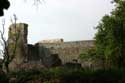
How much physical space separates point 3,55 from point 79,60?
833 inches

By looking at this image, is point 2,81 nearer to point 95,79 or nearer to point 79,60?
point 95,79

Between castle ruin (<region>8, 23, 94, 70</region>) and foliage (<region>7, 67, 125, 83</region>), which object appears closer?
foliage (<region>7, 67, 125, 83</region>)

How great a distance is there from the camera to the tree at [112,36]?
44938 mm

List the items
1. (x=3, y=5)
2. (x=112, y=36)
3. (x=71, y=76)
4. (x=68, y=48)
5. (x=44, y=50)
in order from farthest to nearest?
1. (x=44, y=50)
2. (x=68, y=48)
3. (x=112, y=36)
4. (x=71, y=76)
5. (x=3, y=5)

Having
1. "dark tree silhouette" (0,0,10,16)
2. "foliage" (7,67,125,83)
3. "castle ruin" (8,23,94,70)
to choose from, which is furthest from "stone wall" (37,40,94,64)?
"dark tree silhouette" (0,0,10,16)

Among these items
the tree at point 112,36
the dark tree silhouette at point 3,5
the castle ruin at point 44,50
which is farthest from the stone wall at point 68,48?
the dark tree silhouette at point 3,5

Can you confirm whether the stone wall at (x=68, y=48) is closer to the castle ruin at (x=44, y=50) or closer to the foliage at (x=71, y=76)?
the castle ruin at (x=44, y=50)

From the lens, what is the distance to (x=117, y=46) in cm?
4628

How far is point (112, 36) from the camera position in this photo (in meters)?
47.2

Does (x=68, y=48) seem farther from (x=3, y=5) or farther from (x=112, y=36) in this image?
(x=3, y=5)

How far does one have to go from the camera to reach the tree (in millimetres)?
44938

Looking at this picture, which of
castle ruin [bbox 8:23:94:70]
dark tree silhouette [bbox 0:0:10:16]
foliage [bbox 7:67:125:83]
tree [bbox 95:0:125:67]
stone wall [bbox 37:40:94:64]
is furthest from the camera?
stone wall [bbox 37:40:94:64]

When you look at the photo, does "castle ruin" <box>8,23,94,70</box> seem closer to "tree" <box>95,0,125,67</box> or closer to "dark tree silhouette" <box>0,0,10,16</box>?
"tree" <box>95,0,125,67</box>

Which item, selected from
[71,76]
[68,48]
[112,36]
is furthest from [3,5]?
[68,48]
